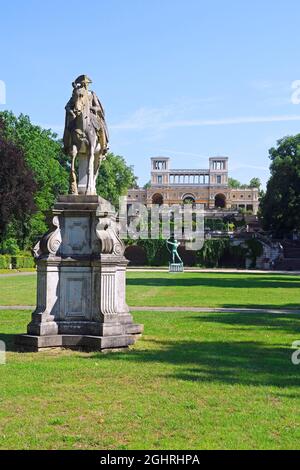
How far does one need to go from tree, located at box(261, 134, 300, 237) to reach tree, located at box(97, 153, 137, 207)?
844 inches

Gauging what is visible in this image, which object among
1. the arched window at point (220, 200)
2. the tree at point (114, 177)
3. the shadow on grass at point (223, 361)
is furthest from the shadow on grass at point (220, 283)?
the arched window at point (220, 200)

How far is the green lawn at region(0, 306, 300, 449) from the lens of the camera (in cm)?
538

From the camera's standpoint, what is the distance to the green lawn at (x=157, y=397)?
538cm

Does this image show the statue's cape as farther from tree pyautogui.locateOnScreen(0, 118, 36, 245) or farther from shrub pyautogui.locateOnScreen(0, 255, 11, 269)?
shrub pyautogui.locateOnScreen(0, 255, 11, 269)

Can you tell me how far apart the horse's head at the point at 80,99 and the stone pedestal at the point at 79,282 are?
5.36 feet

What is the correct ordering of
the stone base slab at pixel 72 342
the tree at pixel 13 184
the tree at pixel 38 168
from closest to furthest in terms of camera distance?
the stone base slab at pixel 72 342, the tree at pixel 13 184, the tree at pixel 38 168

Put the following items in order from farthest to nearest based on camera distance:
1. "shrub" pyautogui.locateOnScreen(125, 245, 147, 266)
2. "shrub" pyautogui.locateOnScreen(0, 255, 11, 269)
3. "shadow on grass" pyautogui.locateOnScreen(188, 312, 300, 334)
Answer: "shrub" pyautogui.locateOnScreen(125, 245, 147, 266) < "shrub" pyautogui.locateOnScreen(0, 255, 11, 269) < "shadow on grass" pyautogui.locateOnScreen(188, 312, 300, 334)

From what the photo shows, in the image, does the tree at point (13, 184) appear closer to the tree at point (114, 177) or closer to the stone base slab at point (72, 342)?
the tree at point (114, 177)

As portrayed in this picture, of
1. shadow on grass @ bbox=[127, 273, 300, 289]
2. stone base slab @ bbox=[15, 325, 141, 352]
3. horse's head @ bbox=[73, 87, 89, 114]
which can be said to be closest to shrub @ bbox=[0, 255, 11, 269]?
shadow on grass @ bbox=[127, 273, 300, 289]

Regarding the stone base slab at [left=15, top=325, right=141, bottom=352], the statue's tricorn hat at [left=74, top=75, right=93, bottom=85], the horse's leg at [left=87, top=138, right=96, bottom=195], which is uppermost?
the statue's tricorn hat at [left=74, top=75, right=93, bottom=85]

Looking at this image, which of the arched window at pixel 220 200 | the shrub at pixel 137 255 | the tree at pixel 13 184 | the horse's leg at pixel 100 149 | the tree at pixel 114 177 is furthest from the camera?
the arched window at pixel 220 200

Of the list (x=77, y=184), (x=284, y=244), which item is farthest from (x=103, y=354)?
(x=284, y=244)

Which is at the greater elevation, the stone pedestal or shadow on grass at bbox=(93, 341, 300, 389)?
the stone pedestal

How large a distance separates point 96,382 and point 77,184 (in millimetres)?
4382
